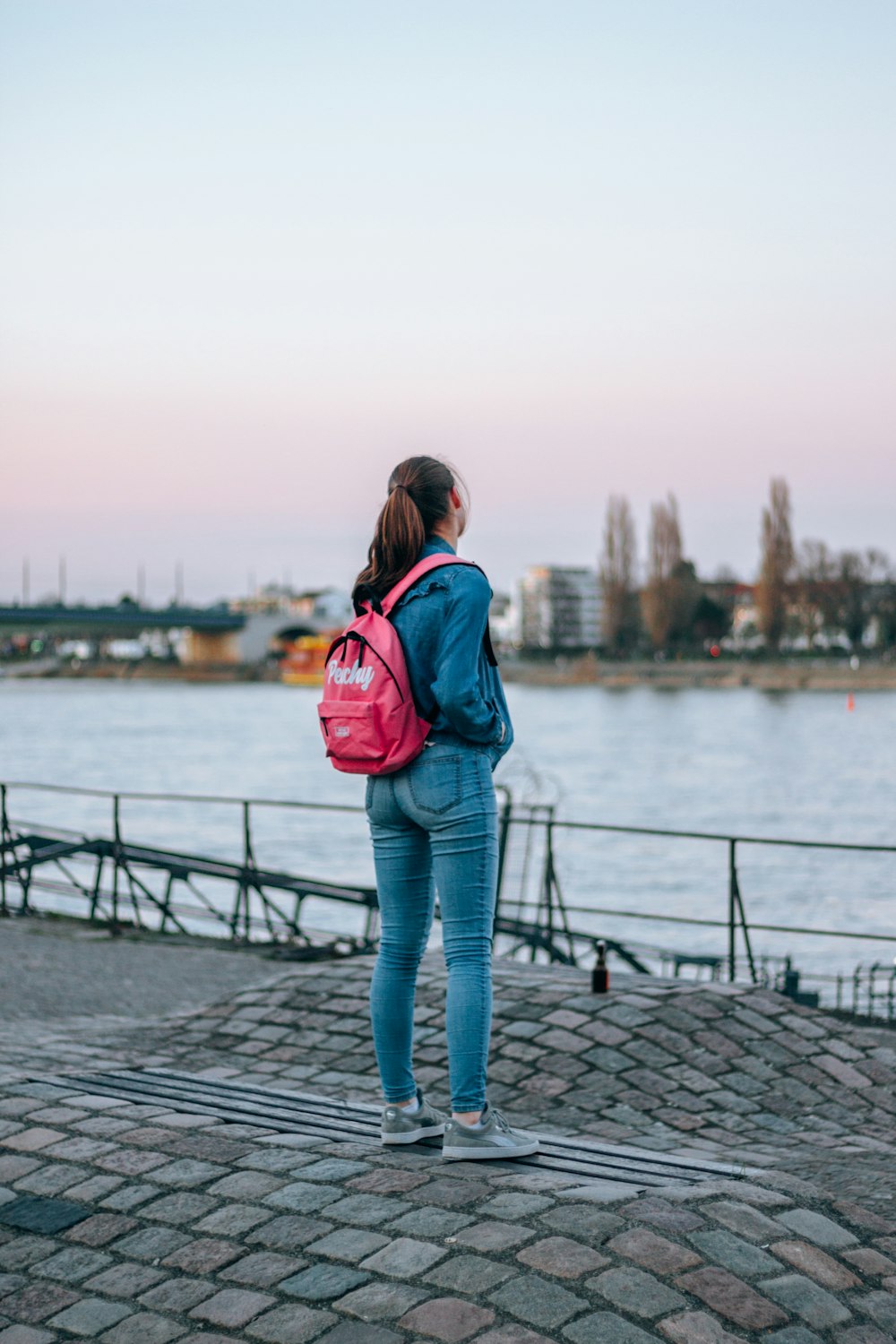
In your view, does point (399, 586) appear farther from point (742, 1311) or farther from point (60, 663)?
point (60, 663)

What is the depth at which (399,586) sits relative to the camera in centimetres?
403

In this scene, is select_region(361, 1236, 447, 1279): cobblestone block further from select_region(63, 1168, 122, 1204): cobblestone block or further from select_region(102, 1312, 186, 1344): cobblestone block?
select_region(63, 1168, 122, 1204): cobblestone block

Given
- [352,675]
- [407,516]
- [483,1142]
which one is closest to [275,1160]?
[483,1142]

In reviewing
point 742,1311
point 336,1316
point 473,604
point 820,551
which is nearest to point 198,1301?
point 336,1316

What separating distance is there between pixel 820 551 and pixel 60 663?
68.7m

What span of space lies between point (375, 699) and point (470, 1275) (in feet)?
4.68

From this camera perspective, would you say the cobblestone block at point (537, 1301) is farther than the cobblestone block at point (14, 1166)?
No

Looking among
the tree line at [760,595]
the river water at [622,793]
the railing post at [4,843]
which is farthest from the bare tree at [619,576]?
the railing post at [4,843]

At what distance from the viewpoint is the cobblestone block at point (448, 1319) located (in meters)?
3.12

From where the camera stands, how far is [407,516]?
4.07 m

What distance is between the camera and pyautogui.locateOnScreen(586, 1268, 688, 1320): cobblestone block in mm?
3174

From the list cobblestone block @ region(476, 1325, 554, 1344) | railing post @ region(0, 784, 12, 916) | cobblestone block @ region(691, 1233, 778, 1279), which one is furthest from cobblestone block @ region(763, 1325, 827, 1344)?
railing post @ region(0, 784, 12, 916)

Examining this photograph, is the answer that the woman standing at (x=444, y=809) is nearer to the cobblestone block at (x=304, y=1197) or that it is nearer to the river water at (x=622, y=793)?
the cobblestone block at (x=304, y=1197)

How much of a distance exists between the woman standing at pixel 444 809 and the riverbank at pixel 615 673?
98.0 m
